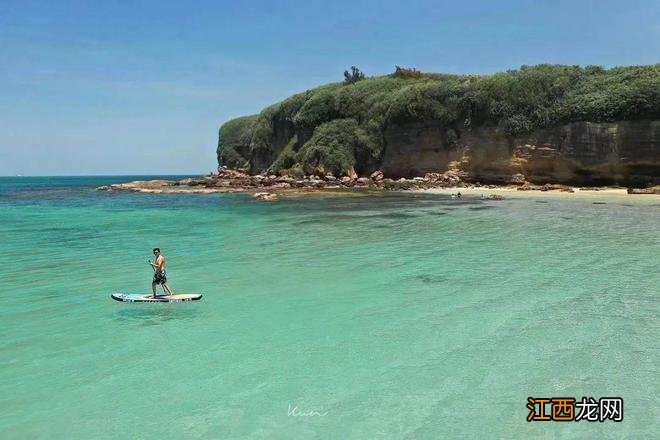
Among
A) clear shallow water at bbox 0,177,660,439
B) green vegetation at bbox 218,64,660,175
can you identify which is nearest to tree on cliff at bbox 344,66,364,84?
green vegetation at bbox 218,64,660,175

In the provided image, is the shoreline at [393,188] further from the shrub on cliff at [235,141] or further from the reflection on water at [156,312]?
the reflection on water at [156,312]

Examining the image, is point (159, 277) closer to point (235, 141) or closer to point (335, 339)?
point (335, 339)

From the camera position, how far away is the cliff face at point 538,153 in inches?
1681

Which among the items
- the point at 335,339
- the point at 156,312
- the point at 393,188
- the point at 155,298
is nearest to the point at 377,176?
the point at 393,188

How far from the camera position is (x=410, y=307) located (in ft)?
36.2

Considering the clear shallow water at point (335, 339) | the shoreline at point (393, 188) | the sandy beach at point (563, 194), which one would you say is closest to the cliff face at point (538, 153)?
the shoreline at point (393, 188)

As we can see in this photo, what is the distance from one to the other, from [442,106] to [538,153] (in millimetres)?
12079

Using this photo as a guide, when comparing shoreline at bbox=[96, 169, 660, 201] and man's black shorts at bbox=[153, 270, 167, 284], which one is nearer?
man's black shorts at bbox=[153, 270, 167, 284]

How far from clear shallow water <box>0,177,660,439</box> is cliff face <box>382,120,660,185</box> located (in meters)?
27.3

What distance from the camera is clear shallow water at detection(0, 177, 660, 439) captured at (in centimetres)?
639

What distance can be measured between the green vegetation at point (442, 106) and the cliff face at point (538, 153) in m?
1.02

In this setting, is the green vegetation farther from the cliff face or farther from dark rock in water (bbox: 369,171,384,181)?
dark rock in water (bbox: 369,171,384,181)

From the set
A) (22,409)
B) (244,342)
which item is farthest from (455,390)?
(22,409)

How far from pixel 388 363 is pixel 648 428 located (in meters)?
3.46
